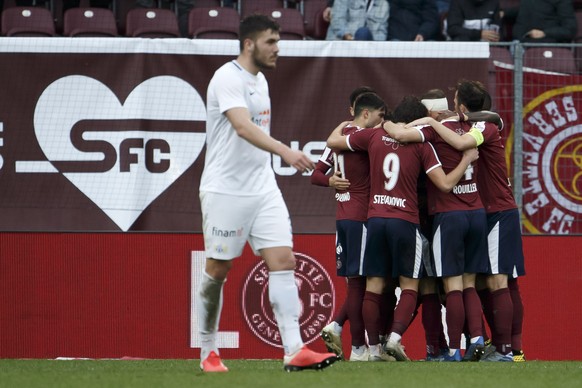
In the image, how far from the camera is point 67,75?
11086 mm

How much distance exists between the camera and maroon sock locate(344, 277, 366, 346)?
9172 millimetres

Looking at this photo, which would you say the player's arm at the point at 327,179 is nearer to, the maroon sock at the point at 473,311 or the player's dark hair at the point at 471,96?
the player's dark hair at the point at 471,96

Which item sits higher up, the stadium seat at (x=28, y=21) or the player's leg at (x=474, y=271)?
the stadium seat at (x=28, y=21)

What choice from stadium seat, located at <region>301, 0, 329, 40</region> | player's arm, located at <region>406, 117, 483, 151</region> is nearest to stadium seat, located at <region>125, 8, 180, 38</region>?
stadium seat, located at <region>301, 0, 329, 40</region>

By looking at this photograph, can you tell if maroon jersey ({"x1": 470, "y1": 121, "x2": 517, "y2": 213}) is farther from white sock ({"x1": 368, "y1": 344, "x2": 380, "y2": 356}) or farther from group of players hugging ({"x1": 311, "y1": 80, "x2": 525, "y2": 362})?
white sock ({"x1": 368, "y1": 344, "x2": 380, "y2": 356})

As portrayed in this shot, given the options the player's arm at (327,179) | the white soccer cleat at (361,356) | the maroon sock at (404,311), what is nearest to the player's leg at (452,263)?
the maroon sock at (404,311)

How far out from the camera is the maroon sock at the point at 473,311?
8.79 m

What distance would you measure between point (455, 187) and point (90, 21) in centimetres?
546

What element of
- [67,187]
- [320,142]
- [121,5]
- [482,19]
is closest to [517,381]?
[320,142]

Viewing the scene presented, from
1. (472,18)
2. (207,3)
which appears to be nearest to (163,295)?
(207,3)

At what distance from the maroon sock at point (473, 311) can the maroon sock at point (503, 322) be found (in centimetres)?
19

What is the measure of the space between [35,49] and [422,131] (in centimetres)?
411

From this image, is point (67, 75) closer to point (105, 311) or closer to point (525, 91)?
point (105, 311)

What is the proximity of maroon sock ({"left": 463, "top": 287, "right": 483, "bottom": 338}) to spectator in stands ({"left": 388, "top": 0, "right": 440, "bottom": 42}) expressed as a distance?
4.78 m
